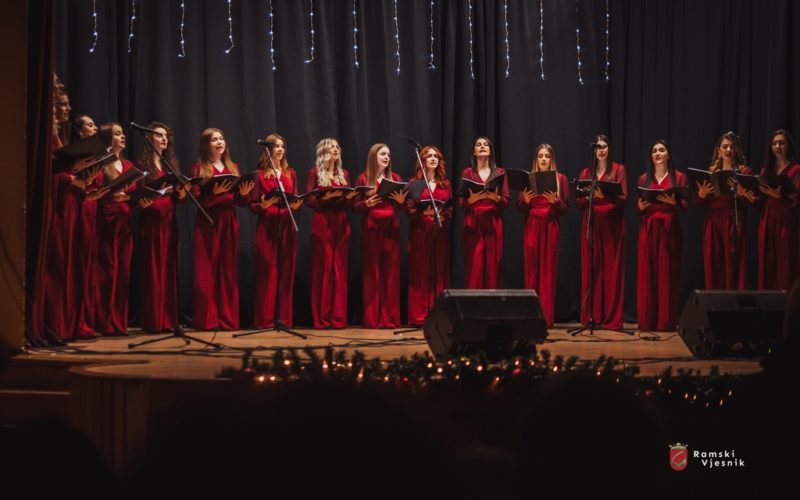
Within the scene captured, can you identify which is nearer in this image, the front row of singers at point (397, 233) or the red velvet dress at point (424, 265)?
the front row of singers at point (397, 233)

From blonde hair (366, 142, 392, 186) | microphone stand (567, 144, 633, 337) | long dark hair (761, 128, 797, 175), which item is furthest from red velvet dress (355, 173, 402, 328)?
long dark hair (761, 128, 797, 175)

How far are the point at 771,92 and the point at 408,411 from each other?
8.35 meters

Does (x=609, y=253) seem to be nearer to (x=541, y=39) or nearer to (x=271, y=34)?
(x=541, y=39)

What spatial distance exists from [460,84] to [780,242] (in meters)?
3.67

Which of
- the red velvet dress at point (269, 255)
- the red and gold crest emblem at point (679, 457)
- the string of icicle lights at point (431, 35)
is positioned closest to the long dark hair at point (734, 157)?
the string of icicle lights at point (431, 35)

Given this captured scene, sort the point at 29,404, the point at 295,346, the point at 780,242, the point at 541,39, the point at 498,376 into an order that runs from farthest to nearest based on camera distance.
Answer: the point at 541,39, the point at 780,242, the point at 295,346, the point at 29,404, the point at 498,376

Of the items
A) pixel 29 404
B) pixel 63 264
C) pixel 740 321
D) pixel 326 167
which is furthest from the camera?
pixel 326 167

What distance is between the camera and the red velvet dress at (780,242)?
707 centimetres

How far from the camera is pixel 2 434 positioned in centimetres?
100

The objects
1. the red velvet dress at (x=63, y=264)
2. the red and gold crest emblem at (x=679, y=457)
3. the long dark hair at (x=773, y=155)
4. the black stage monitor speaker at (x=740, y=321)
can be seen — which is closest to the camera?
the red and gold crest emblem at (x=679, y=457)

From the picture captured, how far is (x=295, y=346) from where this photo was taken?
19.1 ft

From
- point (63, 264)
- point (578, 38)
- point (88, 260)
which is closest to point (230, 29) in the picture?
point (88, 260)

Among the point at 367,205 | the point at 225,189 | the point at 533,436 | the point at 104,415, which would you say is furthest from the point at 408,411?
the point at 367,205

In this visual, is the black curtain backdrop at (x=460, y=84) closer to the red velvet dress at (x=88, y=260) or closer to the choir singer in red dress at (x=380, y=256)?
the choir singer in red dress at (x=380, y=256)
